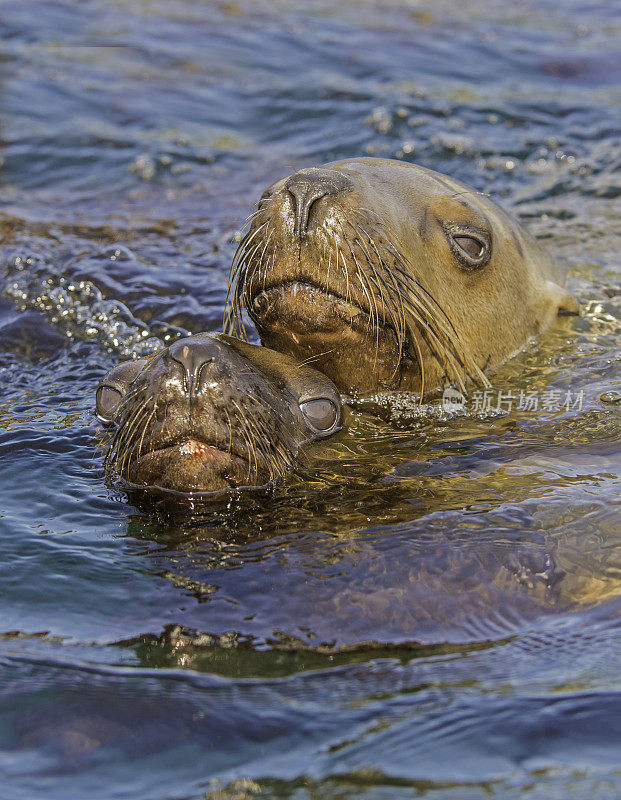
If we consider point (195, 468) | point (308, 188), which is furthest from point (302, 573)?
point (308, 188)

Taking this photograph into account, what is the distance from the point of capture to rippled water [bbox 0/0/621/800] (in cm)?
335

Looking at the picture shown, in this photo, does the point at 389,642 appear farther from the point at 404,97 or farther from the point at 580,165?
the point at 404,97

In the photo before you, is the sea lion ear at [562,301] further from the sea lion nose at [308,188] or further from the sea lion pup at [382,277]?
the sea lion nose at [308,188]

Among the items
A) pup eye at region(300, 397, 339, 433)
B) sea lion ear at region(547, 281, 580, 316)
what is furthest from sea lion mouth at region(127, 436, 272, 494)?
sea lion ear at region(547, 281, 580, 316)

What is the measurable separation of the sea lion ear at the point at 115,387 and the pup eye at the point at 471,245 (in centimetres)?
169

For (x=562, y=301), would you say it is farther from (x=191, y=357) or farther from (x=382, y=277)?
(x=191, y=357)

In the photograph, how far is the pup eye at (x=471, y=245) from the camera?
577 centimetres

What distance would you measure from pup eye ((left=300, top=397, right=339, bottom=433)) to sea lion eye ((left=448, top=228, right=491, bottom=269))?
1.15 m

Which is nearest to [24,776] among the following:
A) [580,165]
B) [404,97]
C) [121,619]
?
[121,619]

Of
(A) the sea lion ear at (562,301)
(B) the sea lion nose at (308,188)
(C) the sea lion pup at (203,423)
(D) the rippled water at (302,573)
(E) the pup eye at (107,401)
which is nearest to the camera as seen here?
(D) the rippled water at (302,573)

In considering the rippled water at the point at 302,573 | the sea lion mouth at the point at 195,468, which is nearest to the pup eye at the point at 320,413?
the rippled water at the point at 302,573

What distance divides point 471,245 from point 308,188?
113cm

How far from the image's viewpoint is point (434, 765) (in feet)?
10.7

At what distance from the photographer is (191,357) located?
14.8 feet
